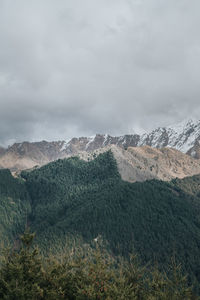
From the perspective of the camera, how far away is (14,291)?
4184 centimetres

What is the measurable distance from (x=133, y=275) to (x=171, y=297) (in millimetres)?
7797

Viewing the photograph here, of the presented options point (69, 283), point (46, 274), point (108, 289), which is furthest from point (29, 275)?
point (108, 289)

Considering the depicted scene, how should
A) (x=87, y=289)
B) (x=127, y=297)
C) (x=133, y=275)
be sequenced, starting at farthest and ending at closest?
(x=133, y=275)
(x=127, y=297)
(x=87, y=289)

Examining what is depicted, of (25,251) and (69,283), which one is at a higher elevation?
(25,251)

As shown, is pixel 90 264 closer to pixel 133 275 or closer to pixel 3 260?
pixel 133 275

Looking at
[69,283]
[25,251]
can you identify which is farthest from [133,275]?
[25,251]

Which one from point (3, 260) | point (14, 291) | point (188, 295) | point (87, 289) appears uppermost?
point (3, 260)

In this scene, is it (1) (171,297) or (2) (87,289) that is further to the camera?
(1) (171,297)

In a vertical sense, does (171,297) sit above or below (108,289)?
below

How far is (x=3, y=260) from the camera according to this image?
47.7m

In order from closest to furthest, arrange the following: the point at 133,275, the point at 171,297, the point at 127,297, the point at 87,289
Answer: the point at 87,289 < the point at 127,297 < the point at 171,297 < the point at 133,275

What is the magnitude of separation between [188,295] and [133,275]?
32.9 feet

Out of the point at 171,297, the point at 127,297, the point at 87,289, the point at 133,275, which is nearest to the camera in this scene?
the point at 87,289

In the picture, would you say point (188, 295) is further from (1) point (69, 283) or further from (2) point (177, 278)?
(1) point (69, 283)
